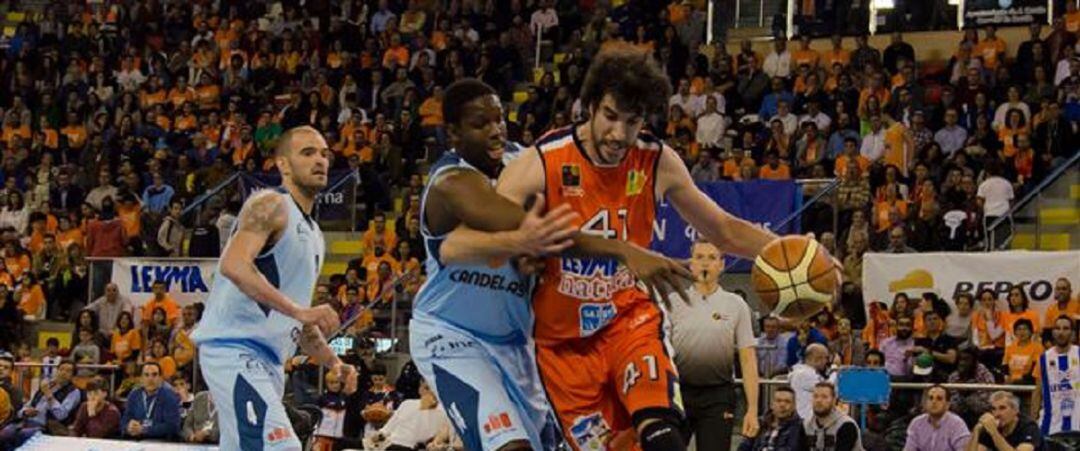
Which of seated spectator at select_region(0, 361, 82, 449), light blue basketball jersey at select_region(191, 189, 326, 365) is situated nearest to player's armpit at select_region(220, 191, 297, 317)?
light blue basketball jersey at select_region(191, 189, 326, 365)

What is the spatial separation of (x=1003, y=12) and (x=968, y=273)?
9.44 meters

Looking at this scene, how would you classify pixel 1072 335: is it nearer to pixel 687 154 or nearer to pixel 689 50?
pixel 687 154

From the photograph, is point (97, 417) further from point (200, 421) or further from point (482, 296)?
point (482, 296)

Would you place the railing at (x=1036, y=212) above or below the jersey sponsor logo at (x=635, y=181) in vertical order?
below

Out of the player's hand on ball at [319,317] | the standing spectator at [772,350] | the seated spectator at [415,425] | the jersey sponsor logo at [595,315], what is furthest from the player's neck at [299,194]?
the standing spectator at [772,350]

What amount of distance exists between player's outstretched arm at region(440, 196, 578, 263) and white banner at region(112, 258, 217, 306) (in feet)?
53.6

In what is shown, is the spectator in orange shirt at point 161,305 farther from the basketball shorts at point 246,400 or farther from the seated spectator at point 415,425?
the basketball shorts at point 246,400

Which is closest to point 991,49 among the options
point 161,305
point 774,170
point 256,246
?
point 774,170

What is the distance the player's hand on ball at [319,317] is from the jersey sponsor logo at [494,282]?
1.24m

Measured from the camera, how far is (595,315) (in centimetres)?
771

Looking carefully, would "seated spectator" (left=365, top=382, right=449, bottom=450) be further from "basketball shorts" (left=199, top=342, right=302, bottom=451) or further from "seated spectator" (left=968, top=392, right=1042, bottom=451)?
"basketball shorts" (left=199, top=342, right=302, bottom=451)

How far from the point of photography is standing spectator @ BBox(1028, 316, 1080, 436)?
51.2 ft

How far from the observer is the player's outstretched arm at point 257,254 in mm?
9039

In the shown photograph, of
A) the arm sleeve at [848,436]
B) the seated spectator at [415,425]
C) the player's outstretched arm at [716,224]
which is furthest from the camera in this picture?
the seated spectator at [415,425]
